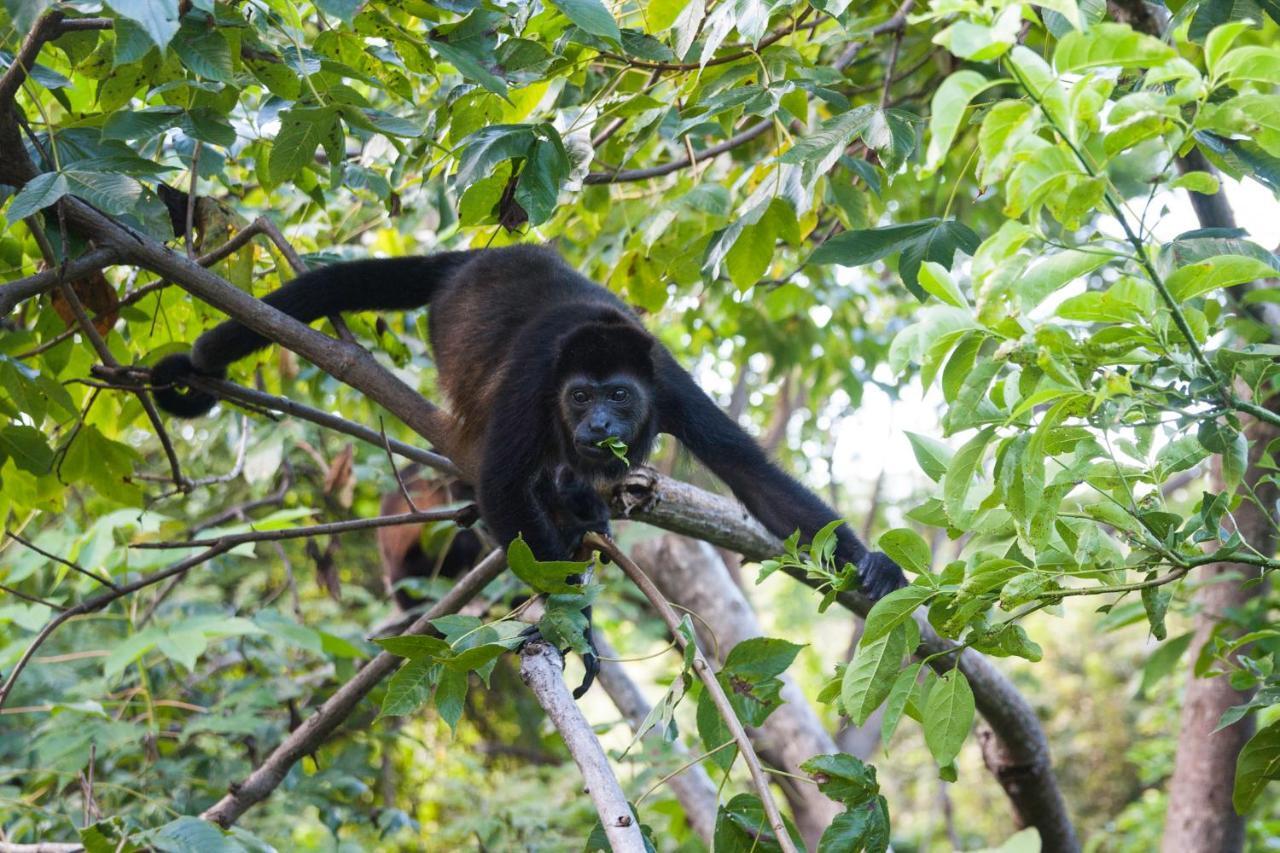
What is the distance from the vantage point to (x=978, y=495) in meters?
1.55

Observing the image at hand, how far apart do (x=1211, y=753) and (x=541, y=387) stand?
Result: 2320 millimetres

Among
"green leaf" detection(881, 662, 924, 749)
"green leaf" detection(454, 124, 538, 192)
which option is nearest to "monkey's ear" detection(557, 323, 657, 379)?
"green leaf" detection(454, 124, 538, 192)

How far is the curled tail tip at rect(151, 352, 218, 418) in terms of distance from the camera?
9.55ft

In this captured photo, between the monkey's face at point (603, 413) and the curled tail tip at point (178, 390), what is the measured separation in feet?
3.34

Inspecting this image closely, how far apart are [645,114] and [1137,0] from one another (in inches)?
58.7

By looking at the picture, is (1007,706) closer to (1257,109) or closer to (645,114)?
(645,114)

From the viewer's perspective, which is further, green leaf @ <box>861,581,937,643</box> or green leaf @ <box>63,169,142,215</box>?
green leaf @ <box>63,169,142,215</box>

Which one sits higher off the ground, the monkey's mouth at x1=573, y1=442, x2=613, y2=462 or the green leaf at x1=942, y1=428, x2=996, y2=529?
the monkey's mouth at x1=573, y1=442, x2=613, y2=462

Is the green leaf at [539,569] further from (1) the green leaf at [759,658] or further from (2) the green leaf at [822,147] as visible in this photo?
(2) the green leaf at [822,147]

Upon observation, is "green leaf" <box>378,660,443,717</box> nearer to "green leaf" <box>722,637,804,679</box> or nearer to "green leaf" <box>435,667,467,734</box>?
"green leaf" <box>435,667,467,734</box>

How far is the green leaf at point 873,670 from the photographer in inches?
59.3

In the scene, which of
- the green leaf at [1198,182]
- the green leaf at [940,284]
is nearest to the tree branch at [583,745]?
the green leaf at [940,284]

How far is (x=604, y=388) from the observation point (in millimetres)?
3236

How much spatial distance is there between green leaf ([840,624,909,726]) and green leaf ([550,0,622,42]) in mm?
984
